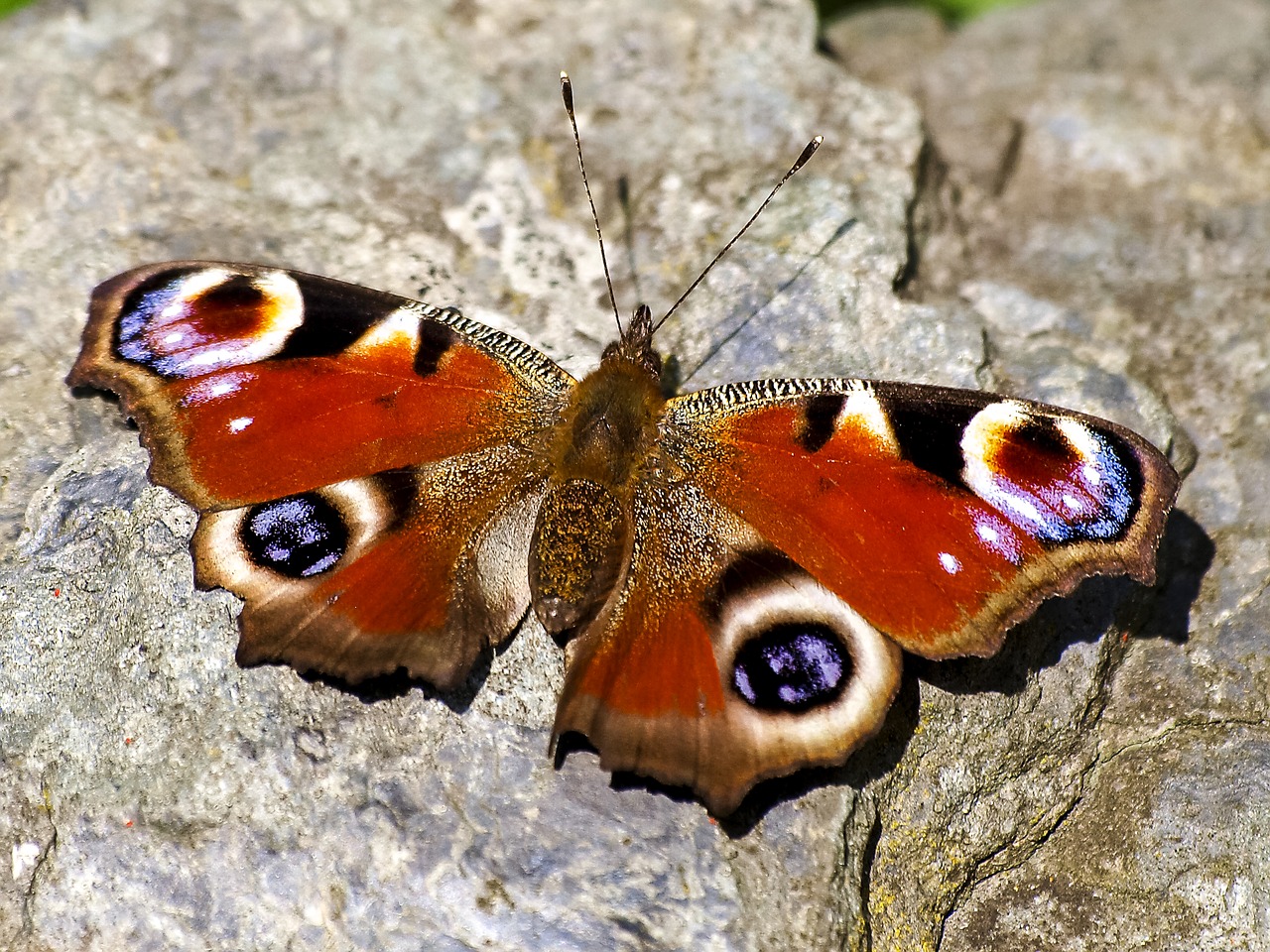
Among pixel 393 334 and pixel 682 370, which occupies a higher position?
pixel 393 334

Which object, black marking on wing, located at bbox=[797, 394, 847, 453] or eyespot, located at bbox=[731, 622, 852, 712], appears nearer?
eyespot, located at bbox=[731, 622, 852, 712]

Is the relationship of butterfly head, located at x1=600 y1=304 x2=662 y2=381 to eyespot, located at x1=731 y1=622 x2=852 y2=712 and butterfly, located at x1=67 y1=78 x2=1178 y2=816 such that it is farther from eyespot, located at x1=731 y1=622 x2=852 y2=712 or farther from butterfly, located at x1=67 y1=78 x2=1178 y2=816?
eyespot, located at x1=731 y1=622 x2=852 y2=712

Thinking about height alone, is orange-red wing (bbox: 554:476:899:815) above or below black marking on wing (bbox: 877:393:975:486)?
below

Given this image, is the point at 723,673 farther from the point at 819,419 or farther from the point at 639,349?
the point at 639,349

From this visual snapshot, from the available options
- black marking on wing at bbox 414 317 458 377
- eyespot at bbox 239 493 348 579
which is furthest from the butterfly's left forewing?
black marking on wing at bbox 414 317 458 377

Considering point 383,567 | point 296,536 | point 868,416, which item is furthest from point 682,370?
point 296,536

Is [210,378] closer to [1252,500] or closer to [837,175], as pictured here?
[837,175]

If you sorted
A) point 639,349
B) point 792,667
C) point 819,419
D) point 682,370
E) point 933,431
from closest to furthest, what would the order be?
point 792,667
point 933,431
point 819,419
point 639,349
point 682,370

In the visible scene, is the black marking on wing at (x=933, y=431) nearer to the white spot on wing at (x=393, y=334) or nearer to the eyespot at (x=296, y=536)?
the white spot on wing at (x=393, y=334)
